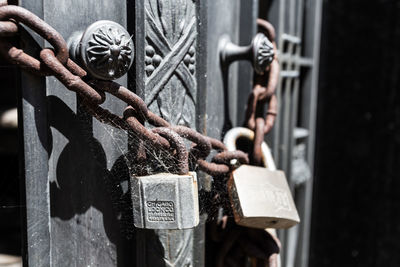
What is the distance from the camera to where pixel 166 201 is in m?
0.58

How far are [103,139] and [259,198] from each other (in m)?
0.27

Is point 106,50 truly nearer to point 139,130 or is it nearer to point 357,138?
point 139,130

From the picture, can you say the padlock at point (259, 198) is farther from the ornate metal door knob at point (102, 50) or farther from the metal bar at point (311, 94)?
the metal bar at point (311, 94)

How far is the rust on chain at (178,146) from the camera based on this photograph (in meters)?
0.59

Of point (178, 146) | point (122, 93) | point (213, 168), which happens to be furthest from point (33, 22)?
point (213, 168)

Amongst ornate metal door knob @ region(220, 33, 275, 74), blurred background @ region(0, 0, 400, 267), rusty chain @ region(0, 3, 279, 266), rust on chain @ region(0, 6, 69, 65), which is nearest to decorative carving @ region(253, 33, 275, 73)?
ornate metal door knob @ region(220, 33, 275, 74)

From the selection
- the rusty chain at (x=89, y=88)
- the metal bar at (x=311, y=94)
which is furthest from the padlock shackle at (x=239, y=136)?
the metal bar at (x=311, y=94)

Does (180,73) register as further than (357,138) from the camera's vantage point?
No

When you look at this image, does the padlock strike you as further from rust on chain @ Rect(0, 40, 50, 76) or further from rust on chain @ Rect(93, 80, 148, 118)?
rust on chain @ Rect(0, 40, 50, 76)

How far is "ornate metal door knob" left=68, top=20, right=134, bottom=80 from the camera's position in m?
0.54

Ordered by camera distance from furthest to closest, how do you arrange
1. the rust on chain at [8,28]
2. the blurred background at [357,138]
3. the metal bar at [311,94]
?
the blurred background at [357,138]
the metal bar at [311,94]
the rust on chain at [8,28]

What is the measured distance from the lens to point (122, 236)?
0.66 meters

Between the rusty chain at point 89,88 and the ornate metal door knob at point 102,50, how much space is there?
13 millimetres

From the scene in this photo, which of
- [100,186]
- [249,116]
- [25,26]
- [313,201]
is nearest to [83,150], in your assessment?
[100,186]
